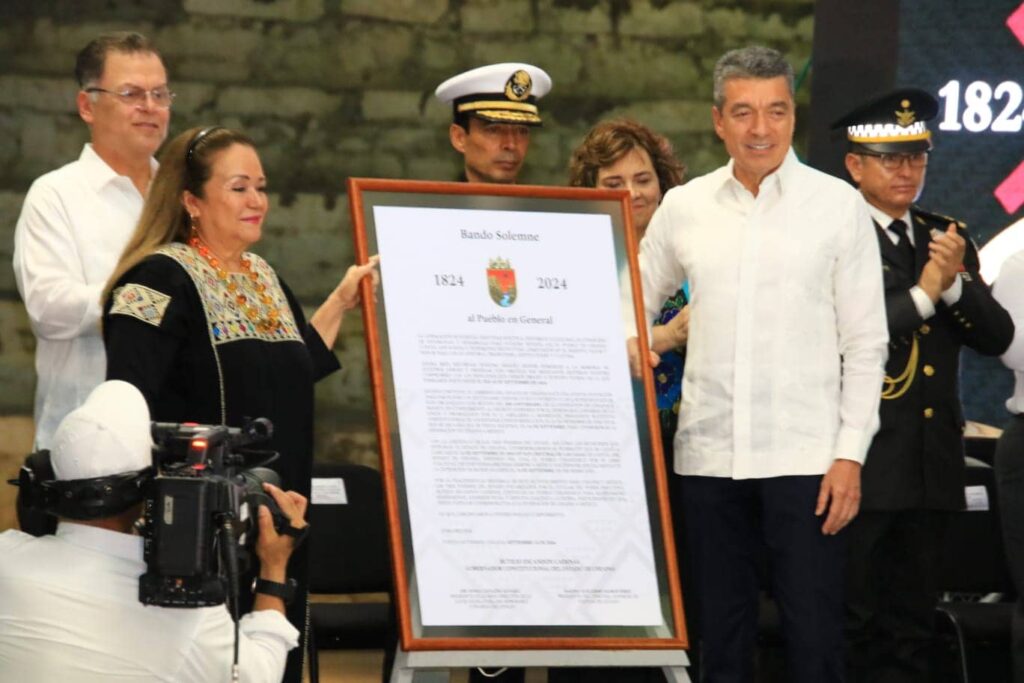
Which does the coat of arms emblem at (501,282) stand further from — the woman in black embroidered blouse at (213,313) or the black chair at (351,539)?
the black chair at (351,539)

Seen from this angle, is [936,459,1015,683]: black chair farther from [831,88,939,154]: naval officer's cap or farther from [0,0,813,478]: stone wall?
[0,0,813,478]: stone wall

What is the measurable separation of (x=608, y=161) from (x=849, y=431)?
107 centimetres

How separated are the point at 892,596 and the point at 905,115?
1.31m

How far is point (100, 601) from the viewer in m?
2.55

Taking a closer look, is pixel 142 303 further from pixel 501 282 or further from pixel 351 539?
pixel 351 539

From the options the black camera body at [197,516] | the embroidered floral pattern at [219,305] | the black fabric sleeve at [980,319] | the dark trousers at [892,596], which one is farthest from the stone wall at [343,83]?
the black camera body at [197,516]

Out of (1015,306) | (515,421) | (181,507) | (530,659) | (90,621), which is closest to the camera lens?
(90,621)

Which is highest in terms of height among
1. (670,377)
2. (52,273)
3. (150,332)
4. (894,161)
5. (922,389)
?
(894,161)

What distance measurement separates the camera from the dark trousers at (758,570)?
3.68 meters

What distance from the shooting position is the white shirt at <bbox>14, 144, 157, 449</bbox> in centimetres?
374

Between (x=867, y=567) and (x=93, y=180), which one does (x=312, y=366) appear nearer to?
(x=93, y=180)

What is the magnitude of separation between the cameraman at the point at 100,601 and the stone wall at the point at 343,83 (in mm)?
3249

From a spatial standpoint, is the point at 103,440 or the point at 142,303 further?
the point at 142,303

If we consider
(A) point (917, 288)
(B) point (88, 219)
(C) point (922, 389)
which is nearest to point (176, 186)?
(B) point (88, 219)
